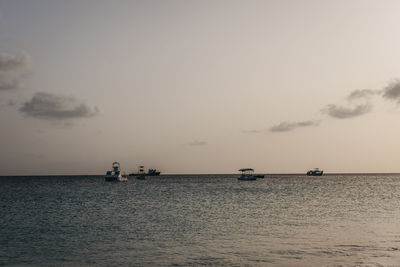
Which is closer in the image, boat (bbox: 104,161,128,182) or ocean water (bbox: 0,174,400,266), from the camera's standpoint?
ocean water (bbox: 0,174,400,266)

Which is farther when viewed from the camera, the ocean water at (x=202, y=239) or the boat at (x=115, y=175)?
the boat at (x=115, y=175)

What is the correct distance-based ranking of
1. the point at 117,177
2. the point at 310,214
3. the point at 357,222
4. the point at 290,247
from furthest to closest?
the point at 117,177 → the point at 310,214 → the point at 357,222 → the point at 290,247

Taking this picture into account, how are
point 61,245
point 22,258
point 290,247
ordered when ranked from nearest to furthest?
point 22,258, point 290,247, point 61,245

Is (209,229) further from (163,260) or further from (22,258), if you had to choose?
(22,258)

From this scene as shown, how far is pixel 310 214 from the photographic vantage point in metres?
51.1

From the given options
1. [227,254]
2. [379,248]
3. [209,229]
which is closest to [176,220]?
[209,229]

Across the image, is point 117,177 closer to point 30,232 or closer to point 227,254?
point 30,232

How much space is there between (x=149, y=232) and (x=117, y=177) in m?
144

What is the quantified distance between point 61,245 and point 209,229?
13878 millimetres

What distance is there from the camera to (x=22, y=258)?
26562mm

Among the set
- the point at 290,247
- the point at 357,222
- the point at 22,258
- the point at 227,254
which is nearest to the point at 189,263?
the point at 227,254

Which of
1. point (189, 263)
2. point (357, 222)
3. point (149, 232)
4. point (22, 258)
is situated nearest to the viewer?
point (189, 263)

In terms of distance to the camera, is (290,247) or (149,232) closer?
(290,247)

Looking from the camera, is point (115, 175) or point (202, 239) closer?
point (202, 239)
